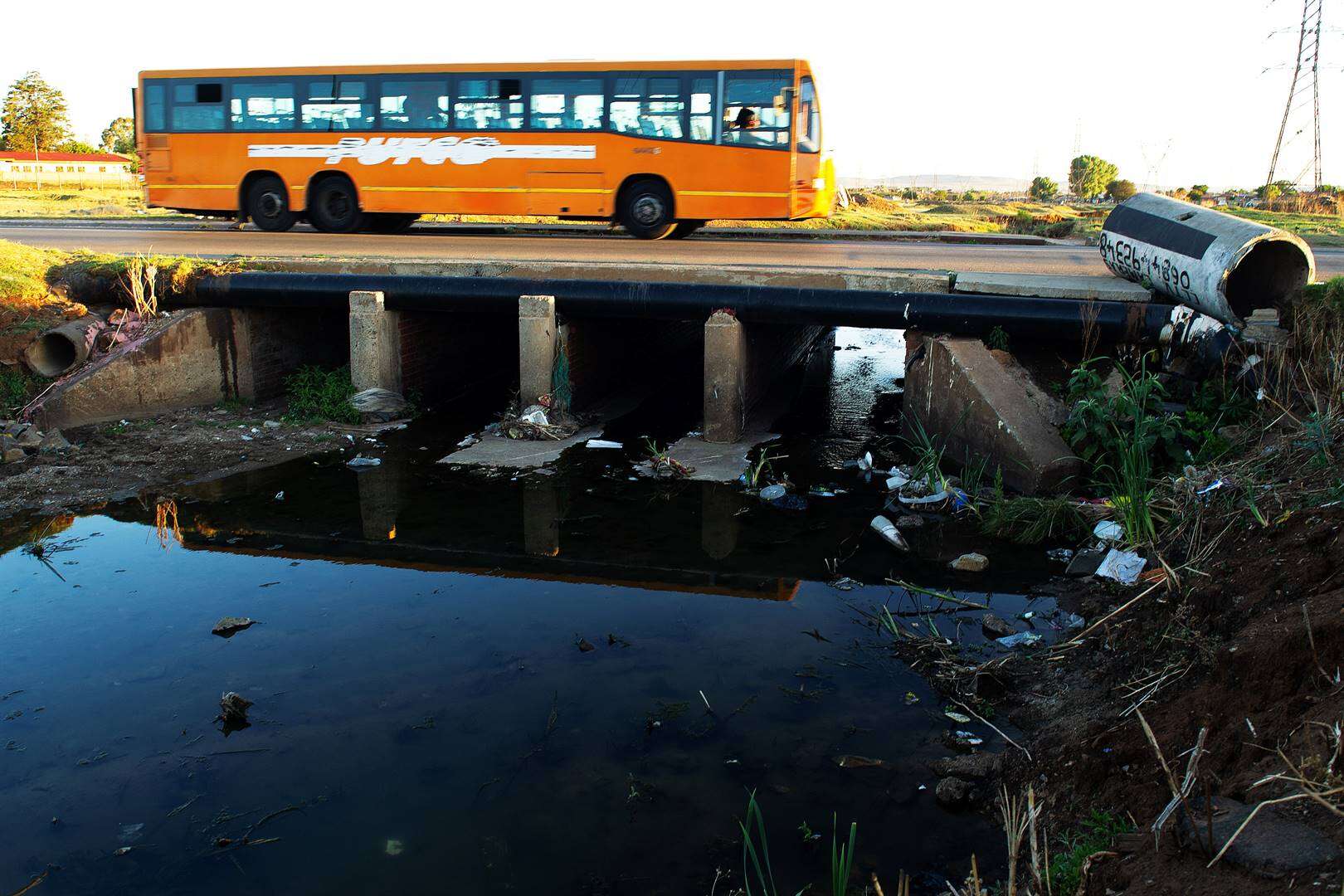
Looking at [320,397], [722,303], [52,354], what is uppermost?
[722,303]

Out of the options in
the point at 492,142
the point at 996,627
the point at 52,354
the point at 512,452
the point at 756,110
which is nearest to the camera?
the point at 996,627

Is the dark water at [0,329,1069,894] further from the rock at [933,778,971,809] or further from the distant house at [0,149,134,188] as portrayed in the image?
the distant house at [0,149,134,188]

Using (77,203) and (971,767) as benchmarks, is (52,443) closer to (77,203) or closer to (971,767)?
(971,767)

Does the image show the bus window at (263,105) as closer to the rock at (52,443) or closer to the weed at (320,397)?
the weed at (320,397)

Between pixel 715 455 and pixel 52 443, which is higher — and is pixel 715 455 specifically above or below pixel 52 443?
below

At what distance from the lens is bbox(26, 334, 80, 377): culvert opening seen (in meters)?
10.0

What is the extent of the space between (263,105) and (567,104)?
15.8 ft

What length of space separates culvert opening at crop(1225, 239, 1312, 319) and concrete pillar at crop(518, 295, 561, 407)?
6315 millimetres

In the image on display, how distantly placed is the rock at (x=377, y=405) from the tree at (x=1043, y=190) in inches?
1647

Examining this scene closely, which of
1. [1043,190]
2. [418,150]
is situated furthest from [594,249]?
[1043,190]

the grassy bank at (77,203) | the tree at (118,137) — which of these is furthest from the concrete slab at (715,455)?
the tree at (118,137)

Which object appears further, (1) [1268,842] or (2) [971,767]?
(2) [971,767]

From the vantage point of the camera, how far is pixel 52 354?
33.9 feet

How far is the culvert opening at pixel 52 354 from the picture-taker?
10.0 meters
